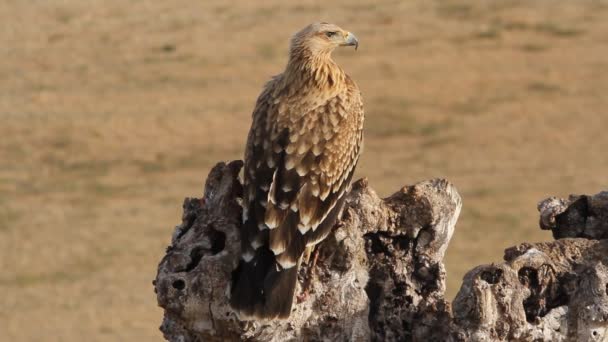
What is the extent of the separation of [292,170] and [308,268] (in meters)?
0.66

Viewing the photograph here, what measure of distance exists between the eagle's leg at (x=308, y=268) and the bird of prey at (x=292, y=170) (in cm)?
9

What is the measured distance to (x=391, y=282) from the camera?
295 inches

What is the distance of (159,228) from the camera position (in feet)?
73.7

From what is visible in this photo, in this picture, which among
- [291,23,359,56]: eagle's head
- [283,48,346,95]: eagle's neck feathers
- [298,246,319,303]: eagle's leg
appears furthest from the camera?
[291,23,359,56]: eagle's head

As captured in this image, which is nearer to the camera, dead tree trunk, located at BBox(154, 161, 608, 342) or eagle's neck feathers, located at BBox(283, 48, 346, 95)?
dead tree trunk, located at BBox(154, 161, 608, 342)

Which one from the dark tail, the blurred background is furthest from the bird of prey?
the blurred background

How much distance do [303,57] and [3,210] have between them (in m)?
14.9

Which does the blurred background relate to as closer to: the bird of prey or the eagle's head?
the eagle's head

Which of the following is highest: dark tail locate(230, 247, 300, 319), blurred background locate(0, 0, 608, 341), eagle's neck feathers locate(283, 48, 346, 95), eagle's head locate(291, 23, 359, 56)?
blurred background locate(0, 0, 608, 341)

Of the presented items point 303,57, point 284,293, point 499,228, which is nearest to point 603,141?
point 499,228

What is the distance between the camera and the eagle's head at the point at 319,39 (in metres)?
9.17

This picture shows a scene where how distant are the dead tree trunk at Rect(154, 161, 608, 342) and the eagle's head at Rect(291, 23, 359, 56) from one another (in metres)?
1.48

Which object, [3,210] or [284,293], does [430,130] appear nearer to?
[3,210]

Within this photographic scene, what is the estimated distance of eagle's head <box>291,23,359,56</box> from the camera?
917cm
